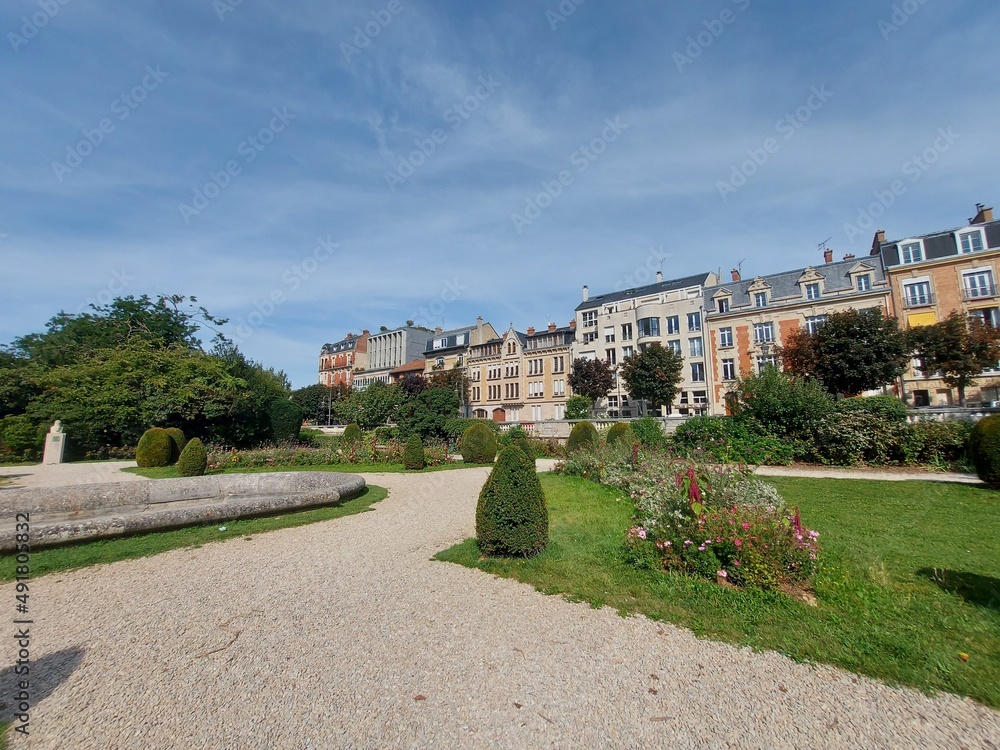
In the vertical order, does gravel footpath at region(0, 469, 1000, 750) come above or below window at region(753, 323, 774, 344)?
below

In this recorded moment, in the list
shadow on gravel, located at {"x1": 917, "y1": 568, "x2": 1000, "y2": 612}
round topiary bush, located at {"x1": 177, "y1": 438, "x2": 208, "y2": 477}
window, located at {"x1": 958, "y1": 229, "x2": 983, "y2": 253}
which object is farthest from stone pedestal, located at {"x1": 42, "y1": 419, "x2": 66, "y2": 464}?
window, located at {"x1": 958, "y1": 229, "x2": 983, "y2": 253}

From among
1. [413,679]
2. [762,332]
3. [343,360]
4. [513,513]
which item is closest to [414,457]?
[513,513]

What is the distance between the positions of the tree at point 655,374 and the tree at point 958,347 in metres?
14.6

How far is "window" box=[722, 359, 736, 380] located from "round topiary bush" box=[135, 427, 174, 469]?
3871 centimetres

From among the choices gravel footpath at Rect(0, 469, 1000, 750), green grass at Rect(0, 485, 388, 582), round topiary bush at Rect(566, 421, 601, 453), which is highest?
round topiary bush at Rect(566, 421, 601, 453)

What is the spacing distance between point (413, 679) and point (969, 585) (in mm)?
5728

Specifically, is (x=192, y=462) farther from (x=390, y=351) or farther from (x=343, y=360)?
(x=343, y=360)

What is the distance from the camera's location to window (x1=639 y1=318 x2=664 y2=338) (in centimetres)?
4278

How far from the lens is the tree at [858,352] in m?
25.9

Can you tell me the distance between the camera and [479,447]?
Result: 21031 millimetres

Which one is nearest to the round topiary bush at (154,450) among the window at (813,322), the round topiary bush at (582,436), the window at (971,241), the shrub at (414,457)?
the shrub at (414,457)

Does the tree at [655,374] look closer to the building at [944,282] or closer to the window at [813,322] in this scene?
the window at [813,322]

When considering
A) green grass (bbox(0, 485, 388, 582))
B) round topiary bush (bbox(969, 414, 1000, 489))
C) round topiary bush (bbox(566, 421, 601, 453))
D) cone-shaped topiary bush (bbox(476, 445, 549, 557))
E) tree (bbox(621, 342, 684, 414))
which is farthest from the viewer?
tree (bbox(621, 342, 684, 414))

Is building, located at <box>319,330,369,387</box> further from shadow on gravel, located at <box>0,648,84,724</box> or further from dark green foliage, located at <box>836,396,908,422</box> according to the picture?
shadow on gravel, located at <box>0,648,84,724</box>
